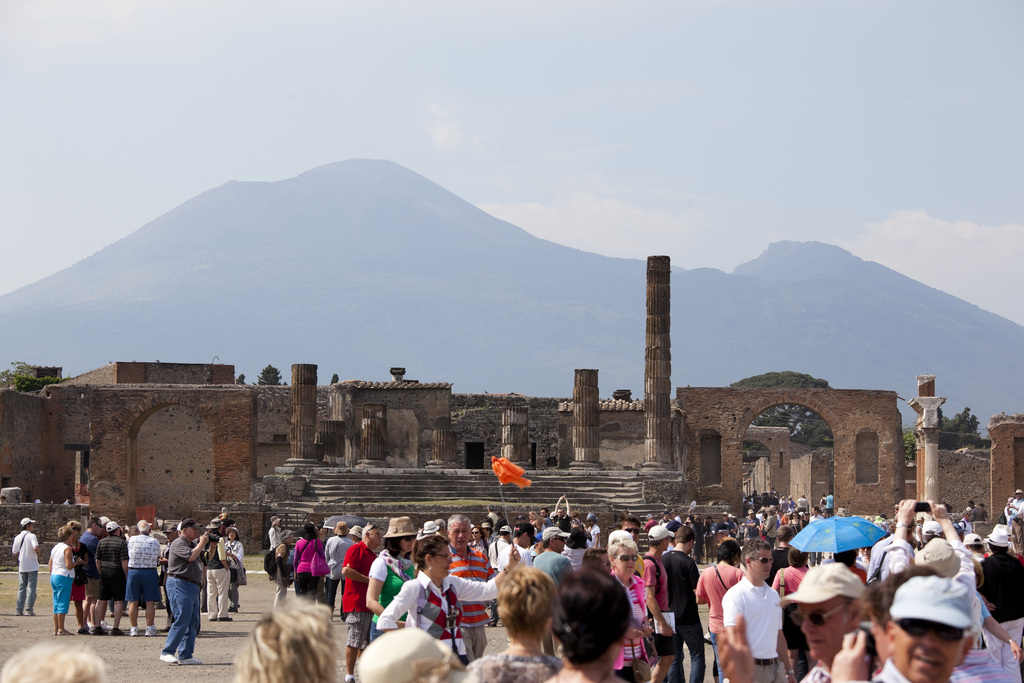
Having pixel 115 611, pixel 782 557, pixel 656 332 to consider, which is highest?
pixel 656 332

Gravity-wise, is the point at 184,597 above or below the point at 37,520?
above

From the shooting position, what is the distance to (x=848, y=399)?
4519cm

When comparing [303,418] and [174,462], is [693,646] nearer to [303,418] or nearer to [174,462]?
[303,418]

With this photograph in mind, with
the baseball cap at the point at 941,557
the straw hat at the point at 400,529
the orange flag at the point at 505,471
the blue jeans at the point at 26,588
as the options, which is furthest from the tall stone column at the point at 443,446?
the baseball cap at the point at 941,557

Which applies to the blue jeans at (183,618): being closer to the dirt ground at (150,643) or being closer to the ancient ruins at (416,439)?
the dirt ground at (150,643)

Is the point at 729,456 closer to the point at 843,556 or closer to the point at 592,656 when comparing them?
the point at 843,556

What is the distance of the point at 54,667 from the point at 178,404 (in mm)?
36553

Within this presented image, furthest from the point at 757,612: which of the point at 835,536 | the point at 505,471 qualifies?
the point at 505,471

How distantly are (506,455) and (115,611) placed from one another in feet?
81.1

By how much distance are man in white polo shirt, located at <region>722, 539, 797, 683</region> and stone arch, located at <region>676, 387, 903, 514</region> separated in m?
36.7

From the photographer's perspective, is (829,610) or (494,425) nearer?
(829,610)

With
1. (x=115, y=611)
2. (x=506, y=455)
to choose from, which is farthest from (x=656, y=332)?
→ (x=115, y=611)

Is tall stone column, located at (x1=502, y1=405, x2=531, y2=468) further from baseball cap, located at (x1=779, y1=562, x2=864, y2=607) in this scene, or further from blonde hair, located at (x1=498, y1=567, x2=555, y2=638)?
baseball cap, located at (x1=779, y1=562, x2=864, y2=607)

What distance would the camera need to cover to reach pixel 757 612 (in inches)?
297
